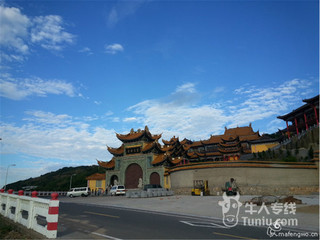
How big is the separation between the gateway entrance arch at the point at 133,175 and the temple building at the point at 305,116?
3117 centimetres

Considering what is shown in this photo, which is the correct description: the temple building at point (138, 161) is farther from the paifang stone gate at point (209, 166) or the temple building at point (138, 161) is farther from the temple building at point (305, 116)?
the temple building at point (305, 116)

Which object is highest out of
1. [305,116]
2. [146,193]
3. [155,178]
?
[305,116]

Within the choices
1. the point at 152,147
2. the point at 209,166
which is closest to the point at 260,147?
the point at 152,147

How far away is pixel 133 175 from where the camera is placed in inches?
1679

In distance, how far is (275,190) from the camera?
86.5ft

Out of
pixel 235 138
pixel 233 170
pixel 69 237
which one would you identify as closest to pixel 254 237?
pixel 69 237

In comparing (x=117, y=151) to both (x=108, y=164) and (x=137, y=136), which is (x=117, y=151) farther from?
(x=137, y=136)

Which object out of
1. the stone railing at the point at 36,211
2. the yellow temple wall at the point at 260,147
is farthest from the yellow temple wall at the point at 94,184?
the stone railing at the point at 36,211

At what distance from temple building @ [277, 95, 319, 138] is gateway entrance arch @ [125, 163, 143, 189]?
31.2 meters

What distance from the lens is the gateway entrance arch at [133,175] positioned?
138 feet

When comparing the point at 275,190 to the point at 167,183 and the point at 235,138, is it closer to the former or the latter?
the point at 167,183

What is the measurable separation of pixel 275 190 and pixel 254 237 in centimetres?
2208

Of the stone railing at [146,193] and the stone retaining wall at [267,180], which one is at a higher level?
the stone retaining wall at [267,180]

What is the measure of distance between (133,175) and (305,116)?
34.1 m
